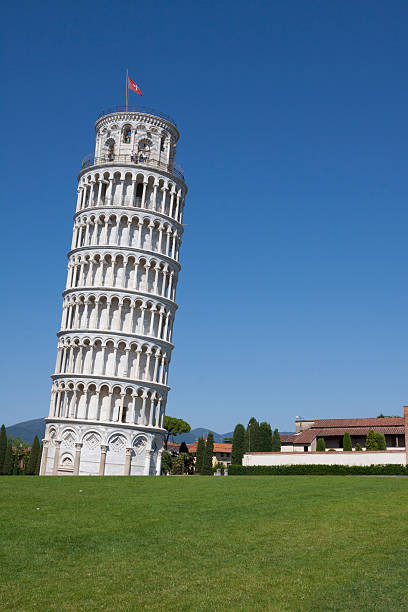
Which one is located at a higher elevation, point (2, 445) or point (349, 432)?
point (349, 432)

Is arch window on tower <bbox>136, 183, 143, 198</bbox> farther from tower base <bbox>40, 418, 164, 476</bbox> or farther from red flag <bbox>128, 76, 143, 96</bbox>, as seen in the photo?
tower base <bbox>40, 418, 164, 476</bbox>

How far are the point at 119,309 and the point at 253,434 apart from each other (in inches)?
970

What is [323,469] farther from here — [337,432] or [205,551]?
[205,551]

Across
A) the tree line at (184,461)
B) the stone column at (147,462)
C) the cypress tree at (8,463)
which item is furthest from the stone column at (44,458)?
the tree line at (184,461)

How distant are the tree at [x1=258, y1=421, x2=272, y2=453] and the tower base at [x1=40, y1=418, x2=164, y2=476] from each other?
1645cm

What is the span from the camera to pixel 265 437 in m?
77.1

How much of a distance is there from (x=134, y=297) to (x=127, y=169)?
629 inches

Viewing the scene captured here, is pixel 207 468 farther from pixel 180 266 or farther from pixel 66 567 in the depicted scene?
pixel 66 567

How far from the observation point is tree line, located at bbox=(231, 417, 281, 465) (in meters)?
75.8

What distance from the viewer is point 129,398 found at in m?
67.4

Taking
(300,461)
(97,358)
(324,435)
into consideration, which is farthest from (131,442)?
(324,435)

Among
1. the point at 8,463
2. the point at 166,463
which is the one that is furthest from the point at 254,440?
the point at 8,463

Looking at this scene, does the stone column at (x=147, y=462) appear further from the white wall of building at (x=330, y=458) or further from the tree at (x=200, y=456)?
the tree at (x=200, y=456)

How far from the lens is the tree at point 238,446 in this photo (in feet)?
248
